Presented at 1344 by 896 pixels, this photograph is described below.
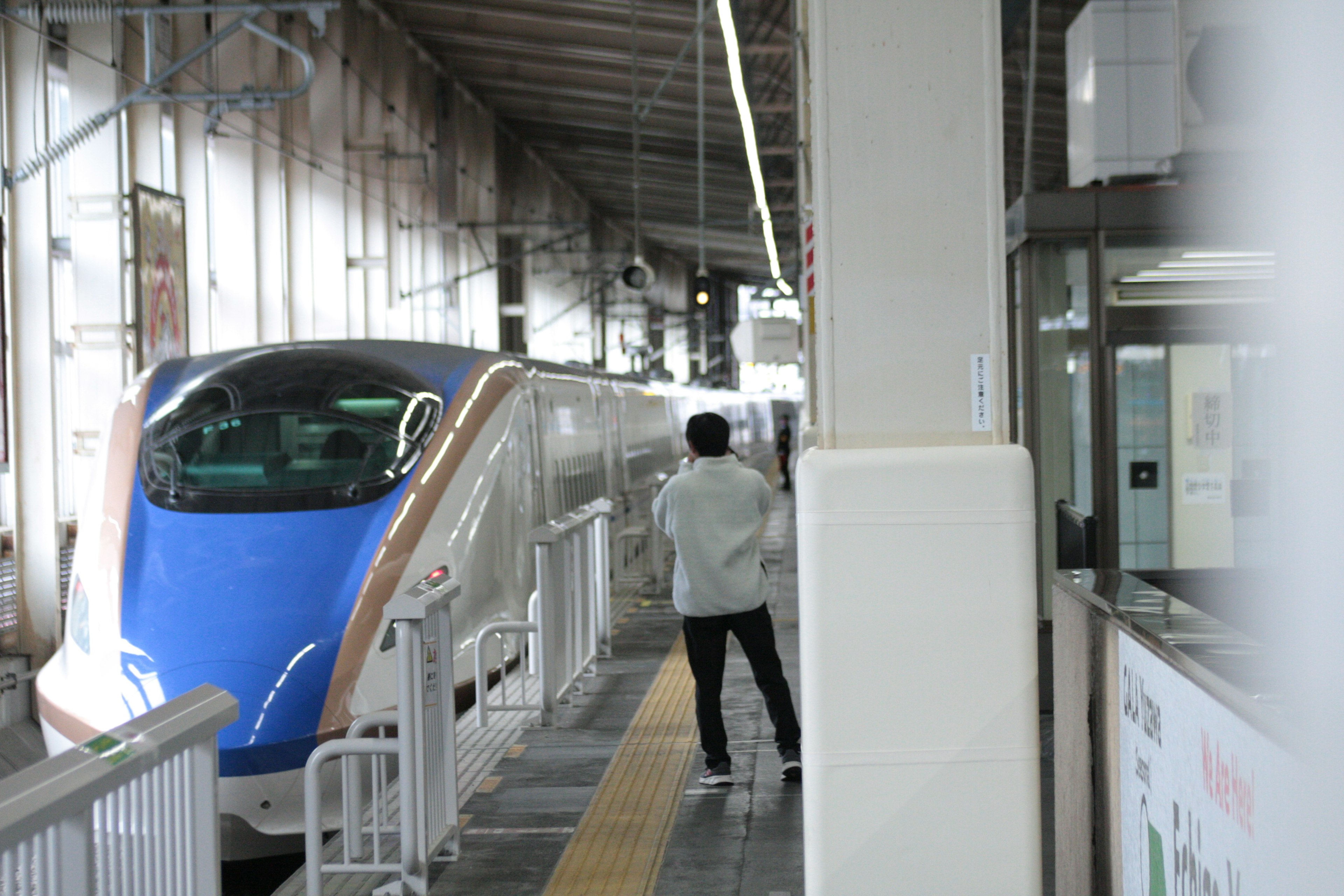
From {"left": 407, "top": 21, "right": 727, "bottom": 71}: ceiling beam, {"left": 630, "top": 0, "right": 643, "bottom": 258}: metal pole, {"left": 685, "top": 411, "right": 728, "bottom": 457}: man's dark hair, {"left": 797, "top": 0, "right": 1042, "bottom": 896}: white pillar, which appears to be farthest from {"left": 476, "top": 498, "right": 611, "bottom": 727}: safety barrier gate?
{"left": 407, "top": 21, "right": 727, "bottom": 71}: ceiling beam

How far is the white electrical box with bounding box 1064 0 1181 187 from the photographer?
268 inches

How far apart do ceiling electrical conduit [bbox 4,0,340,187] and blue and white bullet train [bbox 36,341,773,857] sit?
2.69 m

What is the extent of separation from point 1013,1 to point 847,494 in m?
7.12

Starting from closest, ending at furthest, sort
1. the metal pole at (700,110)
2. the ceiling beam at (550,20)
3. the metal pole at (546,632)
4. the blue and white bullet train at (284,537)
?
the blue and white bullet train at (284,537) → the metal pole at (546,632) → the metal pole at (700,110) → the ceiling beam at (550,20)

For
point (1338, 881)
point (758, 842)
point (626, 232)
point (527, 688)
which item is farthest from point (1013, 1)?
point (626, 232)

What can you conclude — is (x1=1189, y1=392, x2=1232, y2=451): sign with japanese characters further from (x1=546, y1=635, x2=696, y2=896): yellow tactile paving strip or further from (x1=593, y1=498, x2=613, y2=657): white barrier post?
(x1=593, y1=498, x2=613, y2=657): white barrier post

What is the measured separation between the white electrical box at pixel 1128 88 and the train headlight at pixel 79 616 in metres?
5.28

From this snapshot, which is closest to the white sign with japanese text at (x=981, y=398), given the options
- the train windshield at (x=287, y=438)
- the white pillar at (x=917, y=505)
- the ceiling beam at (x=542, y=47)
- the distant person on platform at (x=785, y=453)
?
the white pillar at (x=917, y=505)

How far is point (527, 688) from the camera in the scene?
282 inches

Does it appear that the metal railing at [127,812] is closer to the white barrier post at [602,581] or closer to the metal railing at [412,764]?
the metal railing at [412,764]

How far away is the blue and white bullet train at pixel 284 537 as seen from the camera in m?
5.20

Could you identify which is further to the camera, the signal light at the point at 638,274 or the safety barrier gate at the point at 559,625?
the signal light at the point at 638,274

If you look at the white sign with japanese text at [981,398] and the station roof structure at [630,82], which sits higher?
the station roof structure at [630,82]

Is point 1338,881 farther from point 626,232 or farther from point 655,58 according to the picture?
point 626,232
